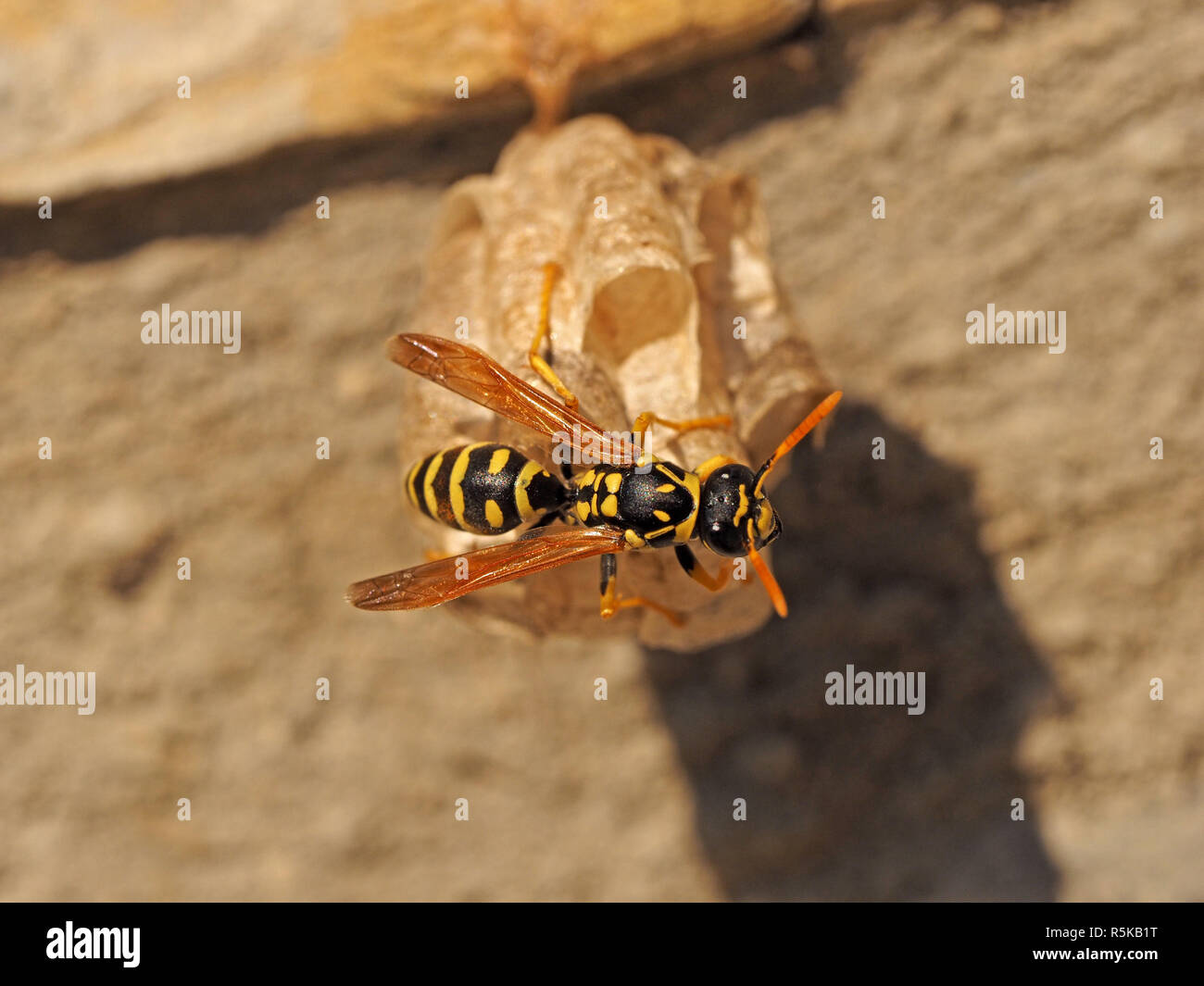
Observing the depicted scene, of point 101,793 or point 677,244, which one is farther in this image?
point 101,793

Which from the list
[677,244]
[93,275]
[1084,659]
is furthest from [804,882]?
[93,275]

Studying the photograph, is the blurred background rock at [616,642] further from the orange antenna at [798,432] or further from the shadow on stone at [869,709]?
the orange antenna at [798,432]

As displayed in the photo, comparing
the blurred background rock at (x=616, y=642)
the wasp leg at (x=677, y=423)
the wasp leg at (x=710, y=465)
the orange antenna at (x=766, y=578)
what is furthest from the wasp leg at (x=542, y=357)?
the blurred background rock at (x=616, y=642)

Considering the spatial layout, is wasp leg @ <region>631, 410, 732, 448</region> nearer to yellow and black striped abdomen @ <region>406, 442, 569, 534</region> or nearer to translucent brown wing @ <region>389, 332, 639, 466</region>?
translucent brown wing @ <region>389, 332, 639, 466</region>

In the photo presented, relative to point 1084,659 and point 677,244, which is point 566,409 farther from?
point 1084,659

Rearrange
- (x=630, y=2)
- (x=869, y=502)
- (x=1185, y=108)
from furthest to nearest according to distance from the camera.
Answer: (x=869, y=502) < (x=1185, y=108) < (x=630, y=2)

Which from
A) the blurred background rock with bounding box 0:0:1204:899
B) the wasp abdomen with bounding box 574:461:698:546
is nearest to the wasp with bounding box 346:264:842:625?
the wasp abdomen with bounding box 574:461:698:546
